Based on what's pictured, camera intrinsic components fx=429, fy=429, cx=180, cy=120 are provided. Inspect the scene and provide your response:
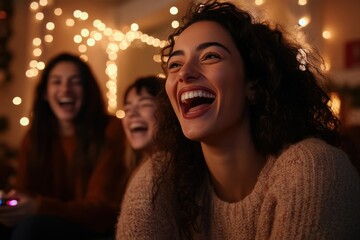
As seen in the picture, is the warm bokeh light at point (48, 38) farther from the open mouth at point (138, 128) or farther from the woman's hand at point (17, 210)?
the woman's hand at point (17, 210)

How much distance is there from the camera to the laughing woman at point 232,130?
3.17 feet

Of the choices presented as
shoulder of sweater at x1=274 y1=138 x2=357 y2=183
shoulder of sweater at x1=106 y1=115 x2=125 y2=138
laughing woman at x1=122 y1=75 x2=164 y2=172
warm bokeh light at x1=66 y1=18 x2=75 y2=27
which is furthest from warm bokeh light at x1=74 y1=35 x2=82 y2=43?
shoulder of sweater at x1=274 y1=138 x2=357 y2=183

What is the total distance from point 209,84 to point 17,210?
85 cm

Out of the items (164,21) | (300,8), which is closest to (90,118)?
(300,8)

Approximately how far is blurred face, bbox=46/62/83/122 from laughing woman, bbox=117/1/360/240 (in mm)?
869

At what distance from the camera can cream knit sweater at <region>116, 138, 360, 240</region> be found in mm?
827

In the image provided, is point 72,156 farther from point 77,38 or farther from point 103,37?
point 103,37

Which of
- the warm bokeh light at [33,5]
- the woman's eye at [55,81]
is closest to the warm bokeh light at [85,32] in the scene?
the warm bokeh light at [33,5]

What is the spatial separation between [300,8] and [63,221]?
211cm

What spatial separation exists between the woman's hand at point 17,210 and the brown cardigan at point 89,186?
0.10ft

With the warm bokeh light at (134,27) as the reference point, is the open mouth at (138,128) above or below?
below

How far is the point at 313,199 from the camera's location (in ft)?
2.72

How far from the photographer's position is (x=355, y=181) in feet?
2.95

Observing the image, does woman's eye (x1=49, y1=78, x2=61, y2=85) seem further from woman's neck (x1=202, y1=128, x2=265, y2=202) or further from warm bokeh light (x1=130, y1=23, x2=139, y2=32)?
warm bokeh light (x1=130, y1=23, x2=139, y2=32)
